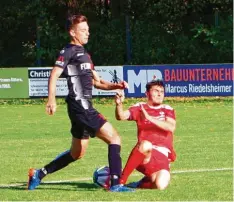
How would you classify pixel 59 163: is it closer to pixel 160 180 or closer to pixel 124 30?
pixel 160 180

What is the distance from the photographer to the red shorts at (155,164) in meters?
9.95

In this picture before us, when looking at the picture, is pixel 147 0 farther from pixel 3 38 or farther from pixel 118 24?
pixel 3 38

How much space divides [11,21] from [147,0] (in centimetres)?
613

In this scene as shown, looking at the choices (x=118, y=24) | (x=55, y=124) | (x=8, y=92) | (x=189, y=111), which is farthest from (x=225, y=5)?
(x=55, y=124)

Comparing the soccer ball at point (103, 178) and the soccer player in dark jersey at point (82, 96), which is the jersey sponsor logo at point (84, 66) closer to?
the soccer player in dark jersey at point (82, 96)

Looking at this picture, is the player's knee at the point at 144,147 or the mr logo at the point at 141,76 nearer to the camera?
the player's knee at the point at 144,147

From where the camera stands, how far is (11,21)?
40.4 metres

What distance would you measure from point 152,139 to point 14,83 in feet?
66.2

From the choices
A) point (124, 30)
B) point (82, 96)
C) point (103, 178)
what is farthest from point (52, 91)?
point (124, 30)

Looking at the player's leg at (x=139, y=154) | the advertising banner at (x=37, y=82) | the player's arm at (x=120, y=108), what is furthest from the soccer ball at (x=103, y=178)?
the advertising banner at (x=37, y=82)

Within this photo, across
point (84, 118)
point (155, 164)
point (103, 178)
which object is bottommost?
point (103, 178)

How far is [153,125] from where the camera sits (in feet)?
32.9

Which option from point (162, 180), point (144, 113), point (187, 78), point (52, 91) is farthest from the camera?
point (187, 78)

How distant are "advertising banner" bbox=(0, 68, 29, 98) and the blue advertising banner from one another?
3.40 metres
